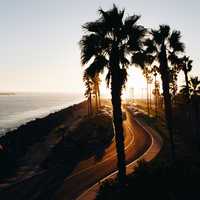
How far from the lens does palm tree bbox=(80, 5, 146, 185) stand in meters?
17.9

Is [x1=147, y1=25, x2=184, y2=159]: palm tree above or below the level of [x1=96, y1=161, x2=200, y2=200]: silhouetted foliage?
above

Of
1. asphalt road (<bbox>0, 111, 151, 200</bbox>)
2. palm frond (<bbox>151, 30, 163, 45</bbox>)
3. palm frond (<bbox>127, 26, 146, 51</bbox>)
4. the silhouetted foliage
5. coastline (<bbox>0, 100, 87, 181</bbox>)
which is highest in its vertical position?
palm frond (<bbox>151, 30, 163, 45</bbox>)

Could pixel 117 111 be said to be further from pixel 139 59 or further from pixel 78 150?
pixel 78 150

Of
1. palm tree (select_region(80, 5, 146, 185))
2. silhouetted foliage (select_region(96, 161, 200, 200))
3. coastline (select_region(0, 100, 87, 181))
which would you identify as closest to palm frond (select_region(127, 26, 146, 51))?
palm tree (select_region(80, 5, 146, 185))

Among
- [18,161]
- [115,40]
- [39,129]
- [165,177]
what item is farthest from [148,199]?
[39,129]

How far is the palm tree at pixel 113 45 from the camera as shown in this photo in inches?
706

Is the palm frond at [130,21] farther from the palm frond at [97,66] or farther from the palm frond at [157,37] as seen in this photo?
the palm frond at [157,37]

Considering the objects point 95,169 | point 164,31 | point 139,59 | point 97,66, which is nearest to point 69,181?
point 95,169

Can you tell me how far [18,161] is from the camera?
42000 millimetres

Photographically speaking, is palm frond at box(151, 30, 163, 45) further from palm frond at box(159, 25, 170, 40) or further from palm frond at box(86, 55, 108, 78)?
palm frond at box(86, 55, 108, 78)

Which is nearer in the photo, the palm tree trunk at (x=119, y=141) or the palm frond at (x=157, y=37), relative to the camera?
the palm tree trunk at (x=119, y=141)

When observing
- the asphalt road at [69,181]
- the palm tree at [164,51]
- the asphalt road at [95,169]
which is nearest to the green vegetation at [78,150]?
the asphalt road at [95,169]

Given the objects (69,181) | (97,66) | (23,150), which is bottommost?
(23,150)

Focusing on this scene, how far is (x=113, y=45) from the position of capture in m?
18.2
